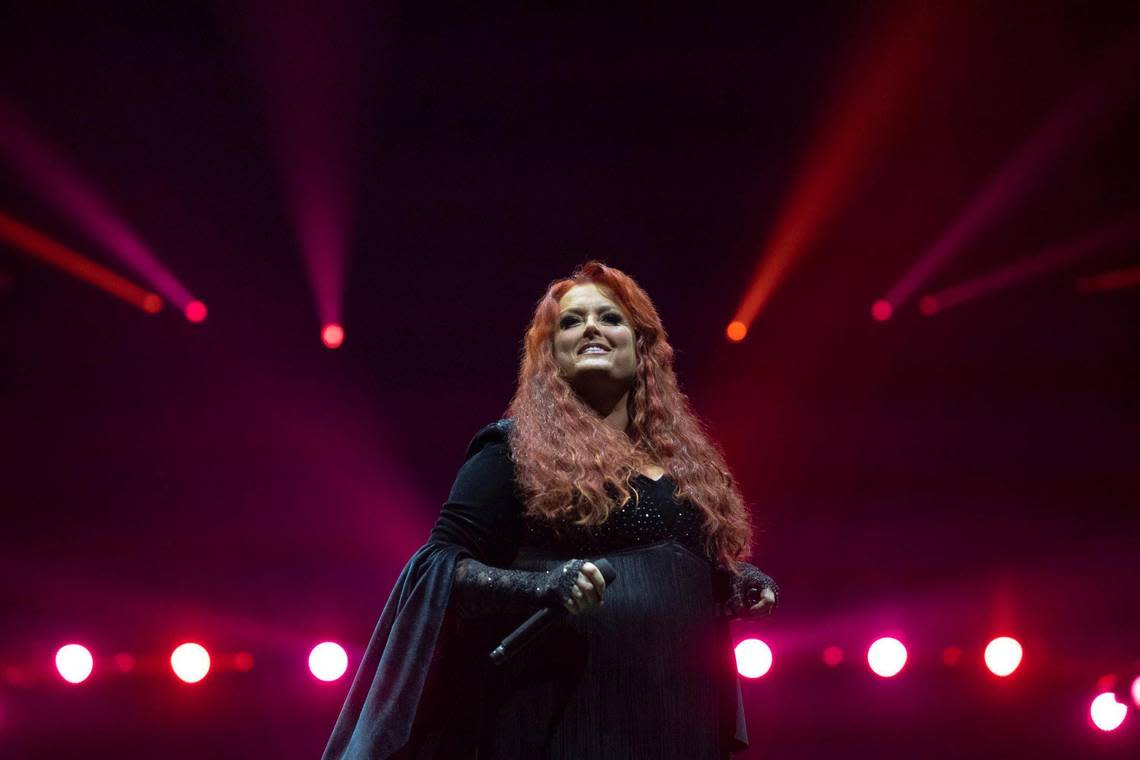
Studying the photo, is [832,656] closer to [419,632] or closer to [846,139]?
[846,139]

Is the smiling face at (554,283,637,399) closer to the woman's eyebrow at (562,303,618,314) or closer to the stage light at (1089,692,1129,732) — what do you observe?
the woman's eyebrow at (562,303,618,314)

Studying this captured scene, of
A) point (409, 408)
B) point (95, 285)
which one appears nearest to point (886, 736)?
point (409, 408)

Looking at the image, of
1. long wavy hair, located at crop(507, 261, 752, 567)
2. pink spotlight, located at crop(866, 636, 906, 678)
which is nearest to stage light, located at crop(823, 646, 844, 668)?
pink spotlight, located at crop(866, 636, 906, 678)

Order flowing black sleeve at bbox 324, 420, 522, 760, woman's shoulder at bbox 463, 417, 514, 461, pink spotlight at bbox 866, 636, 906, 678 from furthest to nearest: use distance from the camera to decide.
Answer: pink spotlight at bbox 866, 636, 906, 678 < woman's shoulder at bbox 463, 417, 514, 461 < flowing black sleeve at bbox 324, 420, 522, 760

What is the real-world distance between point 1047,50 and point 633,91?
5.99ft

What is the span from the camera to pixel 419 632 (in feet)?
6.02

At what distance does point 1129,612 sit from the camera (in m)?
4.82

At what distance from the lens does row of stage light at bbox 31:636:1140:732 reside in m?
4.33

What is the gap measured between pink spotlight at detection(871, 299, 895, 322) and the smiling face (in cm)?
293

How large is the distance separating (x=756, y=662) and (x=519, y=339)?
5.92 ft

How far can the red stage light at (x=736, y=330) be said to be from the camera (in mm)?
4902

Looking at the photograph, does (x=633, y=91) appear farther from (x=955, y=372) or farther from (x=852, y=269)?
(x=955, y=372)

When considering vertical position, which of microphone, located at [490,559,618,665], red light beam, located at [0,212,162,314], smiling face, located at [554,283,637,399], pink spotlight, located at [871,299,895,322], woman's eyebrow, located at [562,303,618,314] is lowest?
microphone, located at [490,559,618,665]

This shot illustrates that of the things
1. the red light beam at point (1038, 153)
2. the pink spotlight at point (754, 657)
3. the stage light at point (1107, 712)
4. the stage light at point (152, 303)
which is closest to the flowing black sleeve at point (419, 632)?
the pink spotlight at point (754, 657)
